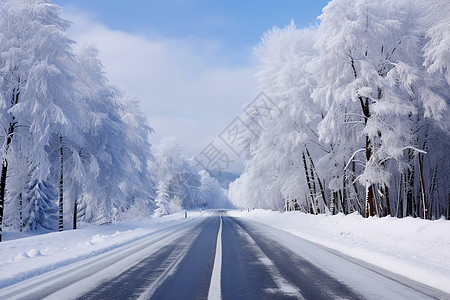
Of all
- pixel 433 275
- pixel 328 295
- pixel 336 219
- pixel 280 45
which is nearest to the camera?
pixel 328 295

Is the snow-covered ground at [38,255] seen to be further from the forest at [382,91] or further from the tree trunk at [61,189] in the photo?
the forest at [382,91]

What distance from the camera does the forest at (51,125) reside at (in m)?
14.1

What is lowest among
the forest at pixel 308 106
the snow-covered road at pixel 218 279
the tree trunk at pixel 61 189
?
the snow-covered road at pixel 218 279

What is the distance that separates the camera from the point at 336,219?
56.3 ft

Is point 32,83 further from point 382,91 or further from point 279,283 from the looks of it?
point 382,91

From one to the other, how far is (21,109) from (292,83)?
1829cm

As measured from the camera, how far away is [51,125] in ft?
48.4

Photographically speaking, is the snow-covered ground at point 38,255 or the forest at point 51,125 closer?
the snow-covered ground at point 38,255

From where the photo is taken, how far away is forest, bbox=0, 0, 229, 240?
14.1 metres

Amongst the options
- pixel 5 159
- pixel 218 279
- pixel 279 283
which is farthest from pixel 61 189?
pixel 279 283

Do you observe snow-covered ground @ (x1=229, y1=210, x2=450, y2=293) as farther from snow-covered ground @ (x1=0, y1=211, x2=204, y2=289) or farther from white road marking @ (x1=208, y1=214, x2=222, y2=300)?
snow-covered ground @ (x1=0, y1=211, x2=204, y2=289)

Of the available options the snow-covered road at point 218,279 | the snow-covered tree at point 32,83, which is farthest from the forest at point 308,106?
the snow-covered road at point 218,279

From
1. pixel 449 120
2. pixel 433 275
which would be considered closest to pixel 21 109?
pixel 433 275

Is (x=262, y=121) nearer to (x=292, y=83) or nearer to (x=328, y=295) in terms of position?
(x=292, y=83)
